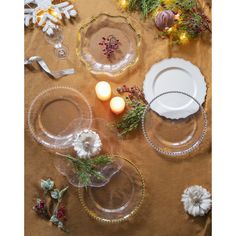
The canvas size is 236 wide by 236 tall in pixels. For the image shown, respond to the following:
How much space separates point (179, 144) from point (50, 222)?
0.81 m

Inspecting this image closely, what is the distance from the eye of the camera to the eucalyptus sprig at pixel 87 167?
229cm

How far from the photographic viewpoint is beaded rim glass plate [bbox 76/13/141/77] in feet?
7.84

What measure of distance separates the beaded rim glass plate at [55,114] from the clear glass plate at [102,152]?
42mm

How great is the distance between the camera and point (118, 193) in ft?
7.75

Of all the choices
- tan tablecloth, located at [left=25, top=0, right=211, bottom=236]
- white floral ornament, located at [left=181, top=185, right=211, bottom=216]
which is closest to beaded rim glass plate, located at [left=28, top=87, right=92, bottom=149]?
tan tablecloth, located at [left=25, top=0, right=211, bottom=236]

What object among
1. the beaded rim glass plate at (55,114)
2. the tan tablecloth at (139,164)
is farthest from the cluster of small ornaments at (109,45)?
the beaded rim glass plate at (55,114)

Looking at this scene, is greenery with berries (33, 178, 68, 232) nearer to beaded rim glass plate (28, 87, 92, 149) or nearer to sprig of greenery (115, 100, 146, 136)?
beaded rim glass plate (28, 87, 92, 149)

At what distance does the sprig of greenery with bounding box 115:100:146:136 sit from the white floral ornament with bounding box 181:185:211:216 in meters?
0.44

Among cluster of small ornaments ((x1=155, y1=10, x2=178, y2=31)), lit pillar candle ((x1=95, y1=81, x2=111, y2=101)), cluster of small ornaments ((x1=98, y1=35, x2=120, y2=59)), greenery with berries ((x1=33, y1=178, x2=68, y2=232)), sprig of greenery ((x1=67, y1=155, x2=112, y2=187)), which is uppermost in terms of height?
cluster of small ornaments ((x1=155, y1=10, x2=178, y2=31))

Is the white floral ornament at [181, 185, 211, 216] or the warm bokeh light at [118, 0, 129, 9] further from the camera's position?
the warm bokeh light at [118, 0, 129, 9]

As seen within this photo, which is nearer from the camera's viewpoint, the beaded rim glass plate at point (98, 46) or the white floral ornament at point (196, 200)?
the white floral ornament at point (196, 200)

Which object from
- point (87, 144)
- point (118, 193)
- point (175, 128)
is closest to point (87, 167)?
point (87, 144)

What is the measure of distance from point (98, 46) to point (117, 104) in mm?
341

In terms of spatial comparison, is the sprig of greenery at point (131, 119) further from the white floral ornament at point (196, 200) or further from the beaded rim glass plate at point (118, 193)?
the white floral ornament at point (196, 200)
